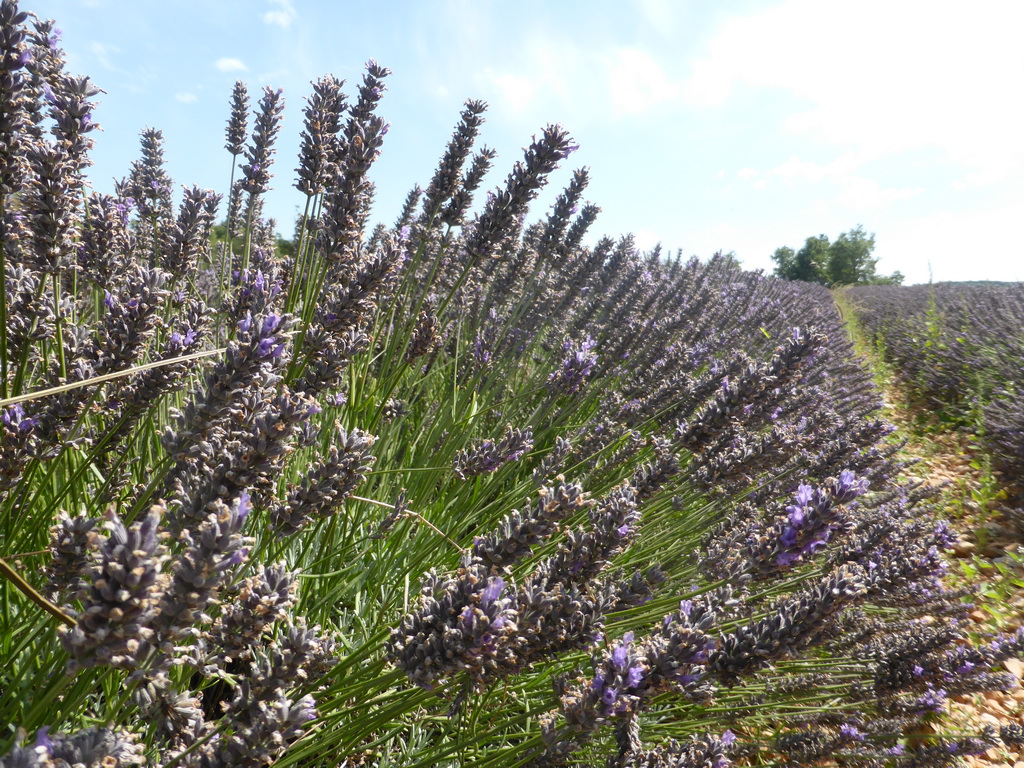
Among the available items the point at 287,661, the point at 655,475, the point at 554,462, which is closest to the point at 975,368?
the point at 655,475

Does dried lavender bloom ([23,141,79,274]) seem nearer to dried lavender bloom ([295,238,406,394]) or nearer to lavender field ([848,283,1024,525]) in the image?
dried lavender bloom ([295,238,406,394])

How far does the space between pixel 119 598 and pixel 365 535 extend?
171 centimetres

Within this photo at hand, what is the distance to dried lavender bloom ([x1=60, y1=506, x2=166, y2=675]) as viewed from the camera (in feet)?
2.05

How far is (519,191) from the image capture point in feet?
7.60

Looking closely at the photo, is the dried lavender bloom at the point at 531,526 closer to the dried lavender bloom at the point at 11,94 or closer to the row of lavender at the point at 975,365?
the dried lavender bloom at the point at 11,94

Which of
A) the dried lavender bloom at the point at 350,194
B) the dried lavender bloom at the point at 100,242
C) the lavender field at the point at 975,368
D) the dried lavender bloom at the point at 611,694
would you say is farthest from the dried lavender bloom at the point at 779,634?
the lavender field at the point at 975,368

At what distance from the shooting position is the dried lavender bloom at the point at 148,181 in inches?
108

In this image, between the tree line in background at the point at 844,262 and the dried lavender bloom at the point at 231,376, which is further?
the tree line in background at the point at 844,262

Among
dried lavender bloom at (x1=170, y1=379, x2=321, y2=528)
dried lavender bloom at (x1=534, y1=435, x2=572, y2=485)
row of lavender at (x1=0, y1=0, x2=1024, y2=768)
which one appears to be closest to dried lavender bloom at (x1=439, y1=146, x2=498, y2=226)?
row of lavender at (x1=0, y1=0, x2=1024, y2=768)

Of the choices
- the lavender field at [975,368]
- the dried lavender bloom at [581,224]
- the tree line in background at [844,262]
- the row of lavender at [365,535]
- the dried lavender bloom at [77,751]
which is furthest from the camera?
the tree line in background at [844,262]

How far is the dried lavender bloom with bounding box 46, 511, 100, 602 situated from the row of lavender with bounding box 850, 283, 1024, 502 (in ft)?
21.0

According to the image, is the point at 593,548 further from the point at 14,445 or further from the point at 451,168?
the point at 451,168

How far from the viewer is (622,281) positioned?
15.6ft

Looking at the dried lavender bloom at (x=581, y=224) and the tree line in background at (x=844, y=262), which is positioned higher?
the tree line in background at (x=844, y=262)
